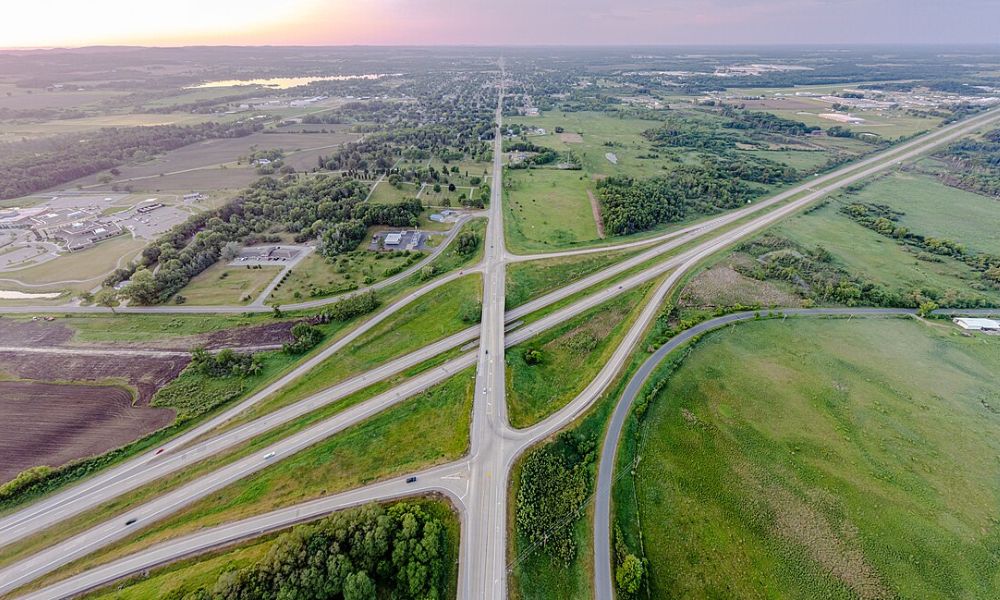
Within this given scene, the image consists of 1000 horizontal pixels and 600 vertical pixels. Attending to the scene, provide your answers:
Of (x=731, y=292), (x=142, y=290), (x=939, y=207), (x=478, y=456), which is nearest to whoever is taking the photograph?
(x=478, y=456)

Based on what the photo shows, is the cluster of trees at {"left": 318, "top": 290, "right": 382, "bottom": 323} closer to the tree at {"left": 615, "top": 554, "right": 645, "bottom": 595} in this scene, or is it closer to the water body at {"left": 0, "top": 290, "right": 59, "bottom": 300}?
the tree at {"left": 615, "top": 554, "right": 645, "bottom": 595}

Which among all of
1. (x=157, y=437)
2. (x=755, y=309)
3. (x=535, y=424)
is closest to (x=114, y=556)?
(x=157, y=437)

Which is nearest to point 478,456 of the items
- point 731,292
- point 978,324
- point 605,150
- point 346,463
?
point 346,463

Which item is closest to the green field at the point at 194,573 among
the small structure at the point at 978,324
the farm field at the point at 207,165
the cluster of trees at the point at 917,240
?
the small structure at the point at 978,324

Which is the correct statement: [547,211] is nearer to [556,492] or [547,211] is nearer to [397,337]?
[397,337]

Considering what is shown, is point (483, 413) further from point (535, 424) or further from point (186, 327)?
point (186, 327)

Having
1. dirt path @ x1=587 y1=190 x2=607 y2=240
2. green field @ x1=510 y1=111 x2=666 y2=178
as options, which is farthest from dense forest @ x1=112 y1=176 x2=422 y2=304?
green field @ x1=510 y1=111 x2=666 y2=178
